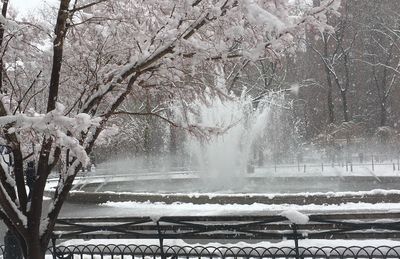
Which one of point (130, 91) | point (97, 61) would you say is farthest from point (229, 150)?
point (97, 61)

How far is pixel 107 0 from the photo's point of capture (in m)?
4.02

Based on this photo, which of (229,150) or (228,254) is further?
(229,150)

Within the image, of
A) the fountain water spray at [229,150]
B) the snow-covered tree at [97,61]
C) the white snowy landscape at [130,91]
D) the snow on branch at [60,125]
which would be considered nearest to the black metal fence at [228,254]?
the white snowy landscape at [130,91]

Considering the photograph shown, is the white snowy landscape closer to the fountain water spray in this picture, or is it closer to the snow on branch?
the snow on branch

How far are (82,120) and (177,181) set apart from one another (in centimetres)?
1814

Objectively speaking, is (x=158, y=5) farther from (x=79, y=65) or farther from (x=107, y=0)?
(x=79, y=65)

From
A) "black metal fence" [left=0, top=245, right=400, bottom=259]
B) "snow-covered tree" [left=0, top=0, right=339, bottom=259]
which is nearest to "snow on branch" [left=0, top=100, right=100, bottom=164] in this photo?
"snow-covered tree" [left=0, top=0, right=339, bottom=259]

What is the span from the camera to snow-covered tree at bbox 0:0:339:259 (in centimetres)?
345

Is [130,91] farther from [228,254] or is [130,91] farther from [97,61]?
[228,254]

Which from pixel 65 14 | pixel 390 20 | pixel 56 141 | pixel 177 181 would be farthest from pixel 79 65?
pixel 390 20

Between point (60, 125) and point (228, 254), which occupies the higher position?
point (60, 125)

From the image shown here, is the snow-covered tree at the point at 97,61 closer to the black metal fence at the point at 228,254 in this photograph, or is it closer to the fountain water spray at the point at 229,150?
the black metal fence at the point at 228,254

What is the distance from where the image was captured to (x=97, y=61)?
4.32 meters

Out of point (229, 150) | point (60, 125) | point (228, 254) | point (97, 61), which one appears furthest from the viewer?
point (229, 150)
